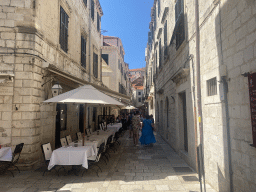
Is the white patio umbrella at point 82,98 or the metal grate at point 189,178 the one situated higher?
the white patio umbrella at point 82,98

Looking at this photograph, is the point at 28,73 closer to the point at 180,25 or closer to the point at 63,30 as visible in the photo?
the point at 63,30

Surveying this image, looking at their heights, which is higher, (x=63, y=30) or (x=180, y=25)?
(x=63, y=30)

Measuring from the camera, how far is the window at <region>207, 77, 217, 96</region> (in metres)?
4.03

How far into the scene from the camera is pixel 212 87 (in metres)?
4.17

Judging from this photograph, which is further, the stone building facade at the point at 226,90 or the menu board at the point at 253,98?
the stone building facade at the point at 226,90

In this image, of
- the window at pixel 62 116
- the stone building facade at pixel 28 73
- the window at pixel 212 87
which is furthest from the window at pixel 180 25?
the window at pixel 62 116

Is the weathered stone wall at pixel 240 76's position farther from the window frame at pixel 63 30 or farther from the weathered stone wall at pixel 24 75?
the window frame at pixel 63 30

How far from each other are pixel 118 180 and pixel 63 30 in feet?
22.9

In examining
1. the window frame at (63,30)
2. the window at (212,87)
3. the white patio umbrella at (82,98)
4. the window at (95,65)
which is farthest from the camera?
the window at (95,65)

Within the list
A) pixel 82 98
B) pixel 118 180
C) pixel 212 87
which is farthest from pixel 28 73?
pixel 212 87

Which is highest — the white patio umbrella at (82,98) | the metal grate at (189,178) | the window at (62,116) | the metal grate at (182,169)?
the white patio umbrella at (82,98)

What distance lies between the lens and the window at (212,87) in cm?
403

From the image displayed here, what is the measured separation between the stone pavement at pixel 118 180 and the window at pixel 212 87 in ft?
7.07

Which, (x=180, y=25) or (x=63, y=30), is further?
(x=63, y=30)
